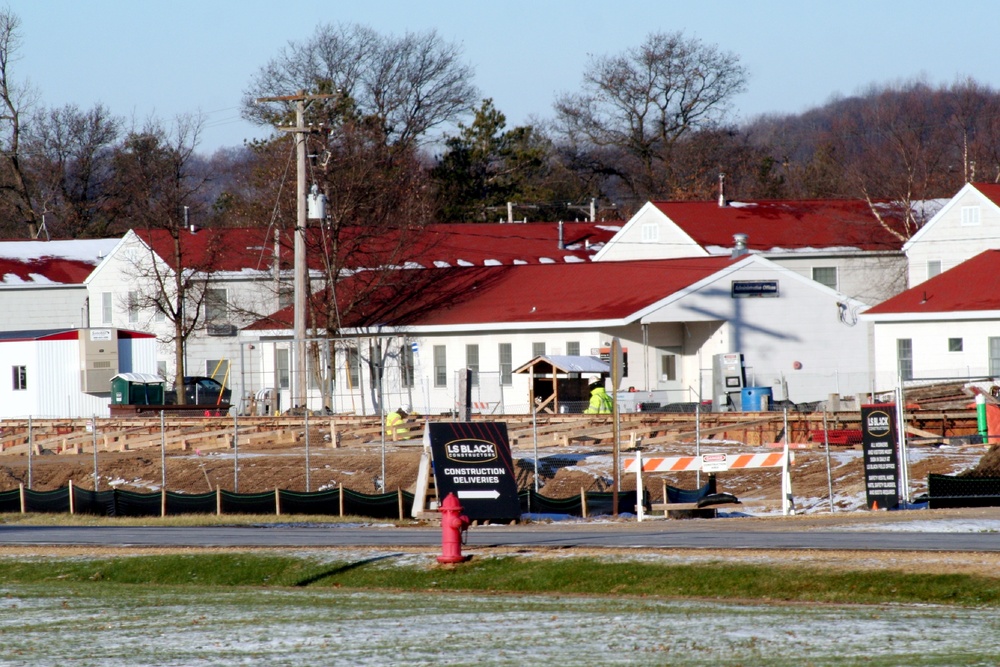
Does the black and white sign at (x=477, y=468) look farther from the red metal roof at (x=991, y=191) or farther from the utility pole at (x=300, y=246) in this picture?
the red metal roof at (x=991, y=191)

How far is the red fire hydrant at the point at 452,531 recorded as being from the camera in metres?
16.0

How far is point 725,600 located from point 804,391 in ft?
116

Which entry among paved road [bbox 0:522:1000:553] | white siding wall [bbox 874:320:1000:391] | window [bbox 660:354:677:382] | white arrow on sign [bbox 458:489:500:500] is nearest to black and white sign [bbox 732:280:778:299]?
window [bbox 660:354:677:382]

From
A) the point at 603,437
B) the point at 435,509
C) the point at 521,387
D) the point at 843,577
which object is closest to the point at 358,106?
the point at 521,387

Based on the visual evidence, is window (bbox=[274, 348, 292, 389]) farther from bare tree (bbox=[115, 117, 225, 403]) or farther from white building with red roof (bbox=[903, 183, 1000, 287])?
white building with red roof (bbox=[903, 183, 1000, 287])

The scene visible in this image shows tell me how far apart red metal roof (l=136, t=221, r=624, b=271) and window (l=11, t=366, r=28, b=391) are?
25.1 feet

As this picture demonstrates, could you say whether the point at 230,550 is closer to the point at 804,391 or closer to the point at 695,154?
the point at 804,391

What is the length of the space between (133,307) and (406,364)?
14101 mm

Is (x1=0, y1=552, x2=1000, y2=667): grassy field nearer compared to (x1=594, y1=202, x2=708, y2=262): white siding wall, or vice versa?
(x1=0, y1=552, x2=1000, y2=667): grassy field

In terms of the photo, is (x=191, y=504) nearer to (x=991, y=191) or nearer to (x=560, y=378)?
(x=560, y=378)

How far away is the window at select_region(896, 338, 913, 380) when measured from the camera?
46.5 meters

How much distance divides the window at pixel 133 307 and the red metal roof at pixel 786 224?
2285 centimetres

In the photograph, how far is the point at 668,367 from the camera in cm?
4903

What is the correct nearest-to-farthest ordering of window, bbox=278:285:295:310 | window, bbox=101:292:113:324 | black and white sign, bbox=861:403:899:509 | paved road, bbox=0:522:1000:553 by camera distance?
1. paved road, bbox=0:522:1000:553
2. black and white sign, bbox=861:403:899:509
3. window, bbox=278:285:295:310
4. window, bbox=101:292:113:324
